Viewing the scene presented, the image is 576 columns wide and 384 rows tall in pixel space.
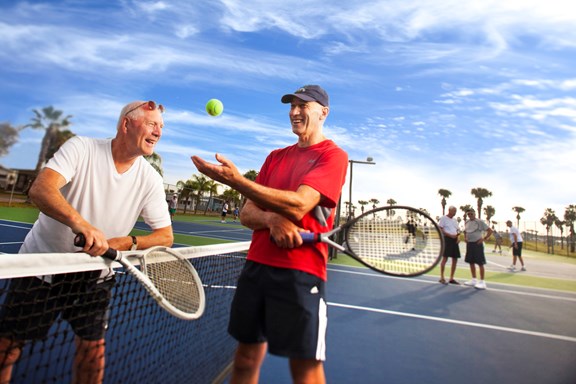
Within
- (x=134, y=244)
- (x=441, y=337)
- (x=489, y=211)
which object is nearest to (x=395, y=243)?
(x=134, y=244)

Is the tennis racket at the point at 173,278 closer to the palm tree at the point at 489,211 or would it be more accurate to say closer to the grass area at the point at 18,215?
the grass area at the point at 18,215

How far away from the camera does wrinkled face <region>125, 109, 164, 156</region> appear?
2.13m

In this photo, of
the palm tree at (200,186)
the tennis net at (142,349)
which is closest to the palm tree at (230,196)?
the palm tree at (200,186)

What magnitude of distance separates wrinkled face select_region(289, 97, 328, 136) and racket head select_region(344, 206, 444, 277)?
1.97 feet

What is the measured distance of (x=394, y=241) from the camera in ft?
7.46

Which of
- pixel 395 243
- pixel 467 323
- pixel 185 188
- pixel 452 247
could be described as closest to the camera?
pixel 395 243

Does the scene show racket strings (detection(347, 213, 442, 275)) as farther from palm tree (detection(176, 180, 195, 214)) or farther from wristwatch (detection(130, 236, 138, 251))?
palm tree (detection(176, 180, 195, 214))

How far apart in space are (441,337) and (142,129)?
4.00 meters

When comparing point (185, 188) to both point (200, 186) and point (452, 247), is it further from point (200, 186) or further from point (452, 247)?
point (452, 247)

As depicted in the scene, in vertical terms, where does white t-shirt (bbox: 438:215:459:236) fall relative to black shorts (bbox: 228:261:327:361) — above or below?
above

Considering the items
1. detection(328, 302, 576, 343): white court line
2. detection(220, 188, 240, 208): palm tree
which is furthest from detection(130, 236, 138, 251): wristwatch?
detection(220, 188, 240, 208): palm tree

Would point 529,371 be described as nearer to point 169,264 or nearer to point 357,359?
point 357,359

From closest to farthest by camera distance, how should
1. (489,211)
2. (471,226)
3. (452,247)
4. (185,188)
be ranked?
(452,247)
(471,226)
(185,188)
(489,211)

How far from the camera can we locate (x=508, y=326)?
5.01 m
